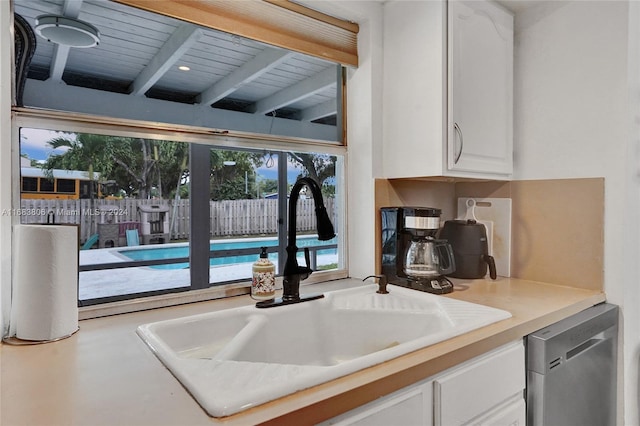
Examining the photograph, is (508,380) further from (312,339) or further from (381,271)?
(381,271)

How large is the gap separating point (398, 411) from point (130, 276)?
1.13 meters

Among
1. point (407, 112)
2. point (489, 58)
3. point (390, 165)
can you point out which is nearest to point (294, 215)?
point (390, 165)

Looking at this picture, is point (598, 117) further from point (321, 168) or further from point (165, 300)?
point (165, 300)

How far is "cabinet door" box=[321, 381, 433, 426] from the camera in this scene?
28.8 inches

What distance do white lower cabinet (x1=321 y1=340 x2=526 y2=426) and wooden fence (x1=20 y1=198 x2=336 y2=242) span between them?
3.21 feet

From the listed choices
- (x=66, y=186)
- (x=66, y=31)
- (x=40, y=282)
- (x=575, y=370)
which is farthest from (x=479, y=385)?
(x=66, y=31)

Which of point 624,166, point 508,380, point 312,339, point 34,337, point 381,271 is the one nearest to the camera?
point 34,337

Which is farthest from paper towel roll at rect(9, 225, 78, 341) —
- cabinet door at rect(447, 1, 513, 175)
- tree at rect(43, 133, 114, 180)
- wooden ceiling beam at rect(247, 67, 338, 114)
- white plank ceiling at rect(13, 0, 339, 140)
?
cabinet door at rect(447, 1, 513, 175)

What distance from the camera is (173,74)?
140 cm

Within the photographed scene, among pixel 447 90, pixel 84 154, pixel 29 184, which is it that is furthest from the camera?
pixel 447 90

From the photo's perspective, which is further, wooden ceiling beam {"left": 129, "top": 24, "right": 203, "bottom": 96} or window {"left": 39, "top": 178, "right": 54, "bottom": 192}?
wooden ceiling beam {"left": 129, "top": 24, "right": 203, "bottom": 96}

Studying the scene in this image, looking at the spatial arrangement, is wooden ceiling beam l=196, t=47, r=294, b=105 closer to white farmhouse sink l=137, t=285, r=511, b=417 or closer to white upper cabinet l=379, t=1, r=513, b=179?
white upper cabinet l=379, t=1, r=513, b=179

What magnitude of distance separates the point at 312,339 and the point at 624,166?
1.35m

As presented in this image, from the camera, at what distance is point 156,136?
132 cm
